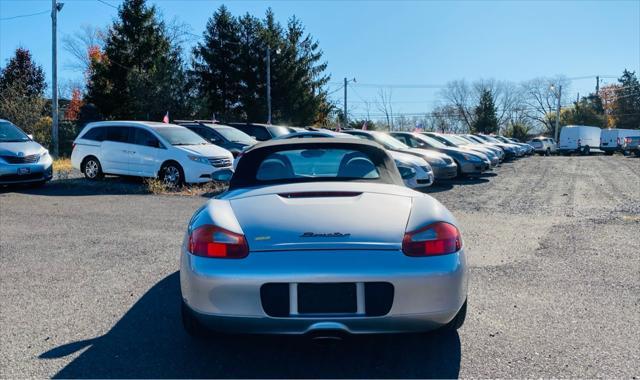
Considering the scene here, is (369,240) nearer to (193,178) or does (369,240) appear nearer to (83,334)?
(83,334)

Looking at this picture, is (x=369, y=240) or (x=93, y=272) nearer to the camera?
(x=369, y=240)

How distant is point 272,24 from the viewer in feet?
143

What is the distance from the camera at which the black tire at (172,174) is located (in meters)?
12.9

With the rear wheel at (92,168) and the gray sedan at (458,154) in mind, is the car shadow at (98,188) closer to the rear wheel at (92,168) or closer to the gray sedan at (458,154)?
the rear wheel at (92,168)

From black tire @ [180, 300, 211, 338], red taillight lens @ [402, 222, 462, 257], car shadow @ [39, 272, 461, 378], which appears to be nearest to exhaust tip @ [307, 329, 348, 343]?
car shadow @ [39, 272, 461, 378]

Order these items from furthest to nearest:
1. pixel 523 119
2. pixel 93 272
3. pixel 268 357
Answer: pixel 523 119
pixel 93 272
pixel 268 357

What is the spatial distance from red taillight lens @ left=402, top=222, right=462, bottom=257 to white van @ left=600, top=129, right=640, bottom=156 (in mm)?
48064

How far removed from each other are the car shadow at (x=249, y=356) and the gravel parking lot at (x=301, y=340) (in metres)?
0.01

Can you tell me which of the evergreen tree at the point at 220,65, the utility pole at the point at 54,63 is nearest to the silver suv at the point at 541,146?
the evergreen tree at the point at 220,65

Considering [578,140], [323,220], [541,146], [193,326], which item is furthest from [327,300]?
[578,140]

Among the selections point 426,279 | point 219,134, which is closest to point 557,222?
point 426,279

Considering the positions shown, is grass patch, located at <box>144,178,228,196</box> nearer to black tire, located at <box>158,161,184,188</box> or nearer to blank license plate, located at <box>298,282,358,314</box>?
black tire, located at <box>158,161,184,188</box>

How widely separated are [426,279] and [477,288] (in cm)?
216

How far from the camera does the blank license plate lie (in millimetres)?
2884
